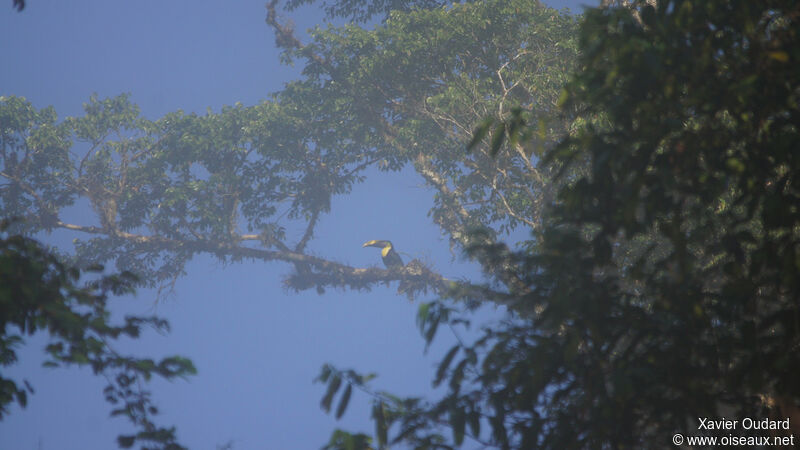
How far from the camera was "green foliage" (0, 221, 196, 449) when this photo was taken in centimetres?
404

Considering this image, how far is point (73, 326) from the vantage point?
13.4ft

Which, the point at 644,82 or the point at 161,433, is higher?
the point at 644,82

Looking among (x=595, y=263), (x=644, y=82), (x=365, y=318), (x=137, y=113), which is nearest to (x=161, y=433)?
(x=595, y=263)

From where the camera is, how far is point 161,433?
4633 mm

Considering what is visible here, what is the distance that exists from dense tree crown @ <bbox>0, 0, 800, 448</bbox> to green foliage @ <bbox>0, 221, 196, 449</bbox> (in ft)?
5.08

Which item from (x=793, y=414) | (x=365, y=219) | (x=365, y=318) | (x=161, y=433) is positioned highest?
(x=365, y=219)

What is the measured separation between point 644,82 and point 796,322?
156 cm

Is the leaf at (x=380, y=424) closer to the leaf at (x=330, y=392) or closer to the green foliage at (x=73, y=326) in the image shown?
the leaf at (x=330, y=392)

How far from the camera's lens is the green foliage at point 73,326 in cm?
404

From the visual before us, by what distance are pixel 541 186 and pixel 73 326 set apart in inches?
341

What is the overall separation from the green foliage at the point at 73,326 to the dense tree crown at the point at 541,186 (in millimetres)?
1547

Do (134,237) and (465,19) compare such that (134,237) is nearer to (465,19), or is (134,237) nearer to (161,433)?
(465,19)

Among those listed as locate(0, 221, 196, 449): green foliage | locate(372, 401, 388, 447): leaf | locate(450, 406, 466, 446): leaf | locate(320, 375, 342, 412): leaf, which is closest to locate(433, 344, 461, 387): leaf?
locate(450, 406, 466, 446): leaf

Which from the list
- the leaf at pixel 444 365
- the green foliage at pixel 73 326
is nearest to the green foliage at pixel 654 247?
the leaf at pixel 444 365
